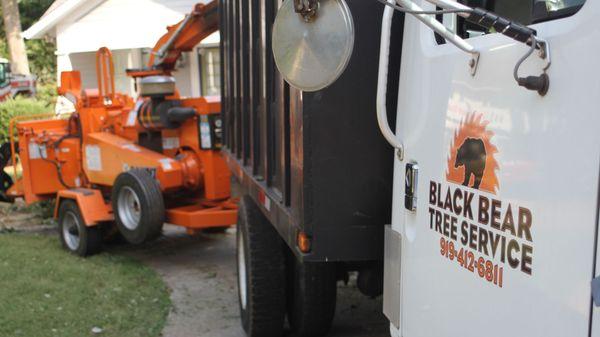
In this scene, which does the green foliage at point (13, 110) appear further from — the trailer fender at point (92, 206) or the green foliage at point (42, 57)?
the green foliage at point (42, 57)

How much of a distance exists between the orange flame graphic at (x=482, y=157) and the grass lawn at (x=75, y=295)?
3.93 metres

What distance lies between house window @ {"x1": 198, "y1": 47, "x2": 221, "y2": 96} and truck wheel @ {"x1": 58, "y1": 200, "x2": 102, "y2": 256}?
38.1ft

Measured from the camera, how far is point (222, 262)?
800 cm

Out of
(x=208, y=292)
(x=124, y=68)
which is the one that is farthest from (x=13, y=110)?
(x=208, y=292)

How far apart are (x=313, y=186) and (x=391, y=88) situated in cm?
53

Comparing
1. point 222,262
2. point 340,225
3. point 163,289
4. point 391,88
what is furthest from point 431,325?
point 222,262

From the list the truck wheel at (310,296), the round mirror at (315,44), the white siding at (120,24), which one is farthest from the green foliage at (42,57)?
the round mirror at (315,44)

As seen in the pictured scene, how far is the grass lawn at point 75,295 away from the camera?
574 centimetres

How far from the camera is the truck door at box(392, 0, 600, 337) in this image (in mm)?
Result: 1733

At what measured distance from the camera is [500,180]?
207 cm

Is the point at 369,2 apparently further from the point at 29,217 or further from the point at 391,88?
the point at 29,217

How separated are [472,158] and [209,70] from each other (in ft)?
59.2

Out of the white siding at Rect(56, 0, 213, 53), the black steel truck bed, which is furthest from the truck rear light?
the white siding at Rect(56, 0, 213, 53)

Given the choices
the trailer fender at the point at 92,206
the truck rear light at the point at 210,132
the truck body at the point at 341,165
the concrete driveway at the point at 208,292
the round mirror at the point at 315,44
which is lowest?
the concrete driveway at the point at 208,292
